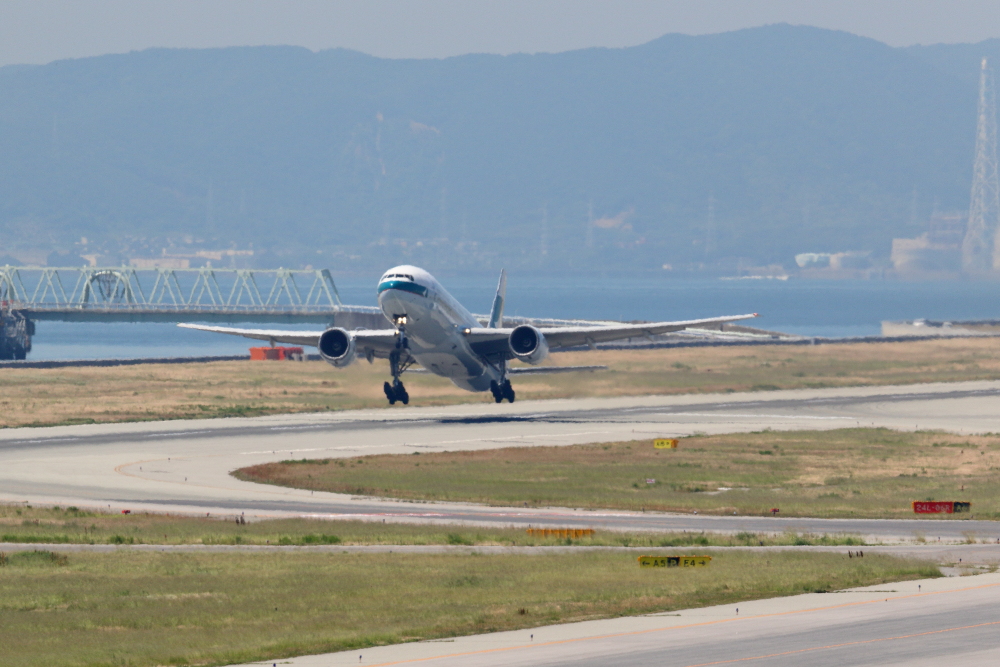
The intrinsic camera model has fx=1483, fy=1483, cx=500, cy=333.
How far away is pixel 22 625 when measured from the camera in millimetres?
25656

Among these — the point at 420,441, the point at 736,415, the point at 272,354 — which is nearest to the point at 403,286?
the point at 420,441

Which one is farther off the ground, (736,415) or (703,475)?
(736,415)

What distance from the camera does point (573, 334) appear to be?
81562mm

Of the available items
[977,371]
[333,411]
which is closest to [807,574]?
[333,411]

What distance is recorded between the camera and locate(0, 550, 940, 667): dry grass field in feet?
79.2

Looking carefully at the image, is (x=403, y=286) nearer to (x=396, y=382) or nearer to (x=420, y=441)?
(x=420, y=441)

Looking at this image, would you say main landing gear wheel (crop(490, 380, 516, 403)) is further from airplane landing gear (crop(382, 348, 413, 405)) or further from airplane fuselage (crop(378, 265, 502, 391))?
airplane landing gear (crop(382, 348, 413, 405))

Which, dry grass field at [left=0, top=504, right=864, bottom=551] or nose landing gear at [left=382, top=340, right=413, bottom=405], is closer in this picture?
dry grass field at [left=0, top=504, right=864, bottom=551]

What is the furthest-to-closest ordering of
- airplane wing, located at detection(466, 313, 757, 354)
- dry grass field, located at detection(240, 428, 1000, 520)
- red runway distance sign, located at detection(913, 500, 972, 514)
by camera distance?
airplane wing, located at detection(466, 313, 757, 354) < dry grass field, located at detection(240, 428, 1000, 520) < red runway distance sign, located at detection(913, 500, 972, 514)

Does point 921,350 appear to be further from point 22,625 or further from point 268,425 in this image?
point 22,625

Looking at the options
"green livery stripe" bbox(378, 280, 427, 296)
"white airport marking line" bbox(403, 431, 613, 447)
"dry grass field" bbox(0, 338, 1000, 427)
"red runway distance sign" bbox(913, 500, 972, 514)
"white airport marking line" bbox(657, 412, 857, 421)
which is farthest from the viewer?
"dry grass field" bbox(0, 338, 1000, 427)

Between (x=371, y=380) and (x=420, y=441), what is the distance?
19535 millimetres

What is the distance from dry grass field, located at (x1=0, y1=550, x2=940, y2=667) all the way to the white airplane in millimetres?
37504

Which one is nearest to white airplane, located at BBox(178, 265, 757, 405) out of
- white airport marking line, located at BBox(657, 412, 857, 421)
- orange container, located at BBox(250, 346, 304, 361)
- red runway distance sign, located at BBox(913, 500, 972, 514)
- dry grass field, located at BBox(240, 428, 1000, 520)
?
white airport marking line, located at BBox(657, 412, 857, 421)
